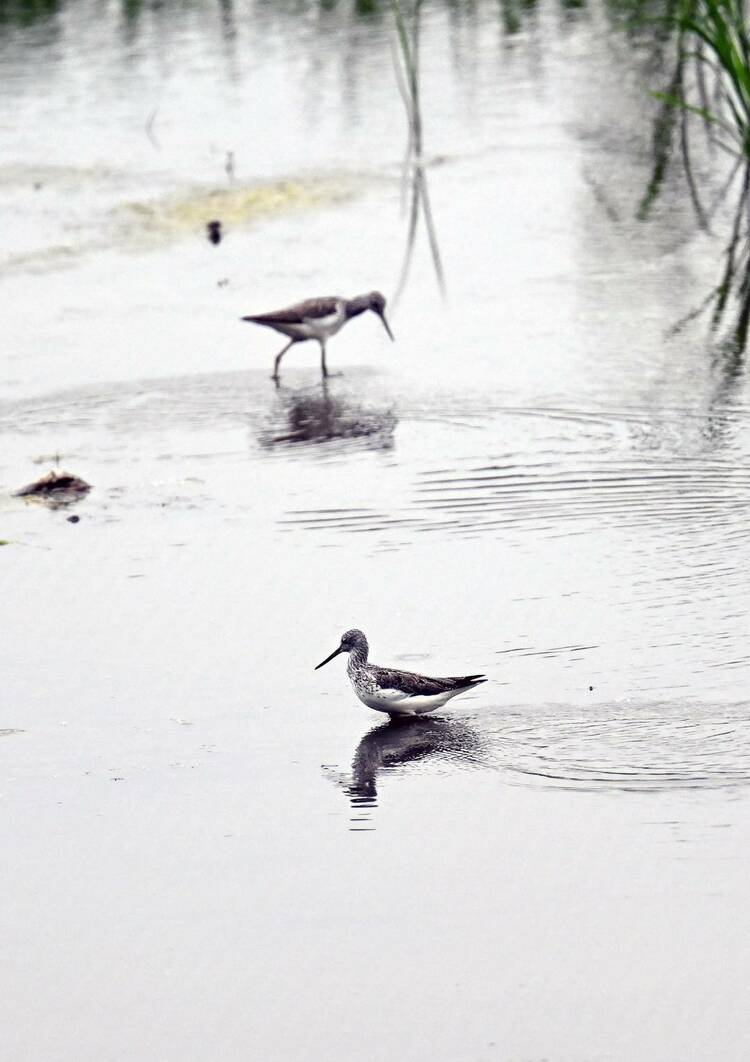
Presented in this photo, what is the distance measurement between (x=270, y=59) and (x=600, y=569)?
16.8m

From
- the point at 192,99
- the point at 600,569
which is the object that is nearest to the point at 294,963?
the point at 600,569

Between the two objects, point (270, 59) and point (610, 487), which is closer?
point (610, 487)

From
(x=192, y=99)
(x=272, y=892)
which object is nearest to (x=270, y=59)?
(x=192, y=99)

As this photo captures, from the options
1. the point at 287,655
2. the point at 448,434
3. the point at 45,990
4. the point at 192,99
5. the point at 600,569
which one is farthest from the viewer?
the point at 192,99

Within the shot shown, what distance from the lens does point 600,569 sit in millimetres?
9789

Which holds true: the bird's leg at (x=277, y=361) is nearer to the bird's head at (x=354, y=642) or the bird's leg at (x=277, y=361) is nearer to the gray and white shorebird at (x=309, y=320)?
the gray and white shorebird at (x=309, y=320)

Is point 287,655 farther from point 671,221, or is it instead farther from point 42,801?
point 671,221

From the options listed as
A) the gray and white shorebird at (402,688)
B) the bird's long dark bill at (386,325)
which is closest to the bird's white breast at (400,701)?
the gray and white shorebird at (402,688)

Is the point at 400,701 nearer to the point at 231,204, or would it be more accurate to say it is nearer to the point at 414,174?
the point at 231,204

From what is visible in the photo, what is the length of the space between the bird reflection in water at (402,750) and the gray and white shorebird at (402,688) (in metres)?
0.08

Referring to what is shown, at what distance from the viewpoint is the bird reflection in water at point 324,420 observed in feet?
40.8

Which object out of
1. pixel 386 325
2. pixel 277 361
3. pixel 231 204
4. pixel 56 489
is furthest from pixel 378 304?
pixel 231 204

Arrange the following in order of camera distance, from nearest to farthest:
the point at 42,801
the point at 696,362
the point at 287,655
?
the point at 42,801
the point at 287,655
the point at 696,362

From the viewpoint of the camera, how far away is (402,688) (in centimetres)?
812
